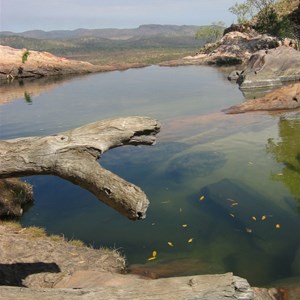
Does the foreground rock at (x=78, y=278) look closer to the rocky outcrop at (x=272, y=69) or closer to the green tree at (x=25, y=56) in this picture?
the rocky outcrop at (x=272, y=69)

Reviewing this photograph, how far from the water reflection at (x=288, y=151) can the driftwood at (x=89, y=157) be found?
27.4 ft

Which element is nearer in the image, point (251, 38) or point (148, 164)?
point (148, 164)

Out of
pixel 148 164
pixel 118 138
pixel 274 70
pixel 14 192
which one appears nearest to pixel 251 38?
pixel 274 70

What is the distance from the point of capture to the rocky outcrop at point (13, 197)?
11734 mm

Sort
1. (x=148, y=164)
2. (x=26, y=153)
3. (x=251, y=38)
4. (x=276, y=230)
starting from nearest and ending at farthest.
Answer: (x=26, y=153), (x=276, y=230), (x=148, y=164), (x=251, y=38)

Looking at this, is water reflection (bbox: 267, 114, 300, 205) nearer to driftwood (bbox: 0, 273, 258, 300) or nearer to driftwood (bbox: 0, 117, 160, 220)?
driftwood (bbox: 0, 117, 160, 220)

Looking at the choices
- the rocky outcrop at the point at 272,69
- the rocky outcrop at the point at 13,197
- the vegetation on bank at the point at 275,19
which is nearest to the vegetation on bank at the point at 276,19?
the vegetation on bank at the point at 275,19

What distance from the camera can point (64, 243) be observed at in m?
9.44

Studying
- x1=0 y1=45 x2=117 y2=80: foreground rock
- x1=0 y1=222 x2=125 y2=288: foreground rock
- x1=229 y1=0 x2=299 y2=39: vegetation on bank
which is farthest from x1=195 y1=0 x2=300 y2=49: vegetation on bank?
x1=0 y1=222 x2=125 y2=288: foreground rock

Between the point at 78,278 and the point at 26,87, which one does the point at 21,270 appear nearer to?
the point at 78,278

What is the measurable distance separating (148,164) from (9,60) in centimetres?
5058

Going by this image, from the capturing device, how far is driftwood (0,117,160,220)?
4547mm

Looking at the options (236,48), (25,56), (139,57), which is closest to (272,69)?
(236,48)

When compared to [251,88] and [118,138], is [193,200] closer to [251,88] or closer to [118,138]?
[118,138]
